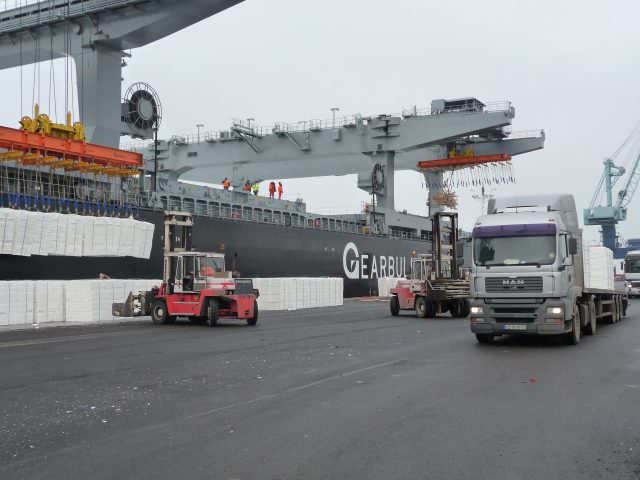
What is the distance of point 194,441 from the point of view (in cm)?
634

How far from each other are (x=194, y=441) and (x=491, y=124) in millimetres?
39963

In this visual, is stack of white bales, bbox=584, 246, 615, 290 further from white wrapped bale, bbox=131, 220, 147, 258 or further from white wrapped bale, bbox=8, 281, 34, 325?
white wrapped bale, bbox=131, 220, 147, 258

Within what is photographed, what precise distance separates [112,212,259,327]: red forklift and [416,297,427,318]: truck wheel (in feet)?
27.0

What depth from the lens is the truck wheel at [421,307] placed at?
26656mm

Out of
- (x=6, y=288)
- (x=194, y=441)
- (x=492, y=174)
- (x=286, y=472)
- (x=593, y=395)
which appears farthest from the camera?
(x=492, y=174)

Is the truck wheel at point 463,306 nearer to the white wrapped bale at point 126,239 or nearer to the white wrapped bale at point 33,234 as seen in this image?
the white wrapped bale at point 126,239

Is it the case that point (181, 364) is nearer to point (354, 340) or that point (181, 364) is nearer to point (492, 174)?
point (354, 340)

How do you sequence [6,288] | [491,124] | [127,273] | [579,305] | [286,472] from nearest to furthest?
[286,472] < [579,305] < [6,288] < [127,273] < [491,124]

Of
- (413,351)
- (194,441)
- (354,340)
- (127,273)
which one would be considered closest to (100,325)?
(127,273)

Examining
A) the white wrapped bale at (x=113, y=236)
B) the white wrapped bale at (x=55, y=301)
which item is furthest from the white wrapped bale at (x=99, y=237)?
the white wrapped bale at (x=55, y=301)

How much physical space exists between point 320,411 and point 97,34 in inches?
1104

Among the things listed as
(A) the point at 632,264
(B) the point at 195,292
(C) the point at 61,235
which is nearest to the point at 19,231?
(C) the point at 61,235

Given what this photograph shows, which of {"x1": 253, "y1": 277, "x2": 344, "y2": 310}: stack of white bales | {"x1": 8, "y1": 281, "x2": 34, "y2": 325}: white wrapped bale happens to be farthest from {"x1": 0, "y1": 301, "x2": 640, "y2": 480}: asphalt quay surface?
{"x1": 253, "y1": 277, "x2": 344, "y2": 310}: stack of white bales

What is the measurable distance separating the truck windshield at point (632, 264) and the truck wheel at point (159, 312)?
36.4 m
